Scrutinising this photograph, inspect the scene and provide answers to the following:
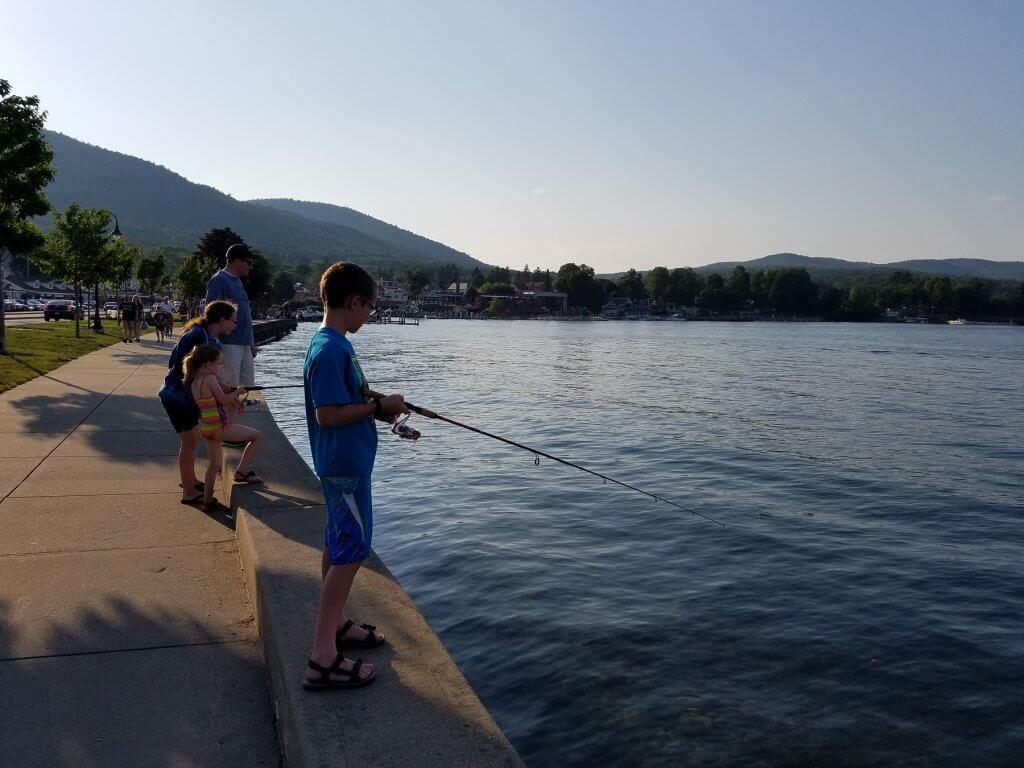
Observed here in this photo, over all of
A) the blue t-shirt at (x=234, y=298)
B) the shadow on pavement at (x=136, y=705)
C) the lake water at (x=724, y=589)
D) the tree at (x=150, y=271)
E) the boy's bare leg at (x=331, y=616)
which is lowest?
the lake water at (x=724, y=589)

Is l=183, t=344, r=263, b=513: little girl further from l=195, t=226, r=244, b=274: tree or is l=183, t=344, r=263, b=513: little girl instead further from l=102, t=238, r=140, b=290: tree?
l=195, t=226, r=244, b=274: tree

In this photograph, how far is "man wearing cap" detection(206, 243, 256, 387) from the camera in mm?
7895

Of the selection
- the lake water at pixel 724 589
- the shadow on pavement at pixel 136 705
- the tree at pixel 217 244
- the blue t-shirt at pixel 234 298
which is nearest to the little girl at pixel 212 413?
the blue t-shirt at pixel 234 298

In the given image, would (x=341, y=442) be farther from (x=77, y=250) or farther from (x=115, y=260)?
(x=115, y=260)

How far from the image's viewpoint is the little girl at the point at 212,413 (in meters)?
6.66

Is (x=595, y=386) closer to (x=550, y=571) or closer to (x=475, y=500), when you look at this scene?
(x=475, y=500)

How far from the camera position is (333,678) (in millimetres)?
3354

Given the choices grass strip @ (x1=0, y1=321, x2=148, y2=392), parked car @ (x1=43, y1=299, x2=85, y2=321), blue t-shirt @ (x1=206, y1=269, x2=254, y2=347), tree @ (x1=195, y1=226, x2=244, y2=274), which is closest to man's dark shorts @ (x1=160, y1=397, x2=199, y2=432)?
blue t-shirt @ (x1=206, y1=269, x2=254, y2=347)

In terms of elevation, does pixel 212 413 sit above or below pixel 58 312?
above

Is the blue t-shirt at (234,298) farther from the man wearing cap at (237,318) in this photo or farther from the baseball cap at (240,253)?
the baseball cap at (240,253)

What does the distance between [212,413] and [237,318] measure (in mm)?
1858

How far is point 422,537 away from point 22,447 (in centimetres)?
453

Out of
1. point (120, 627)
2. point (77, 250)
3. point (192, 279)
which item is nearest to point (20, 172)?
point (77, 250)

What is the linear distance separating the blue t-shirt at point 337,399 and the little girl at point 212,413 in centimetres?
A: 349
